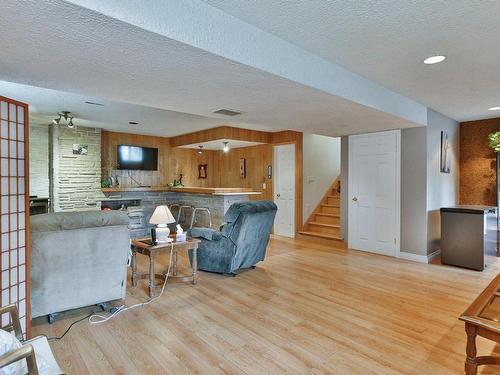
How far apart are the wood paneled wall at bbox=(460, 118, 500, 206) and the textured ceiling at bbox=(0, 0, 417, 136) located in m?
3.17

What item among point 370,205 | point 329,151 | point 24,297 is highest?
point 329,151

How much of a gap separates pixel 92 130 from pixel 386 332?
6.60 meters

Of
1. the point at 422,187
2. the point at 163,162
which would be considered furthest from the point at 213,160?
the point at 422,187

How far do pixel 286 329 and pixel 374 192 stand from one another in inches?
138

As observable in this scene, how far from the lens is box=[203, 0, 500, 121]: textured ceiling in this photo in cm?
193

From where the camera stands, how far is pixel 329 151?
289 inches

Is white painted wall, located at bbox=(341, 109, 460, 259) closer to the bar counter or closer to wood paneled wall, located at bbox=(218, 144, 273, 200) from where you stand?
the bar counter

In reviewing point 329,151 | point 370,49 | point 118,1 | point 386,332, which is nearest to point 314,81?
point 370,49

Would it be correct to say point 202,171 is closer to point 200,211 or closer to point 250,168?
point 250,168

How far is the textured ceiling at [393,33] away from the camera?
1.93 metres

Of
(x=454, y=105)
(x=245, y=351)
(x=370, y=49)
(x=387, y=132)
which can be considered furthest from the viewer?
(x=387, y=132)

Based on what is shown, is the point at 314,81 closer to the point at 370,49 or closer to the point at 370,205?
the point at 370,49

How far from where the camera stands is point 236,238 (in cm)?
388

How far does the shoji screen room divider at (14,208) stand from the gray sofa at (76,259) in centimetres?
26
